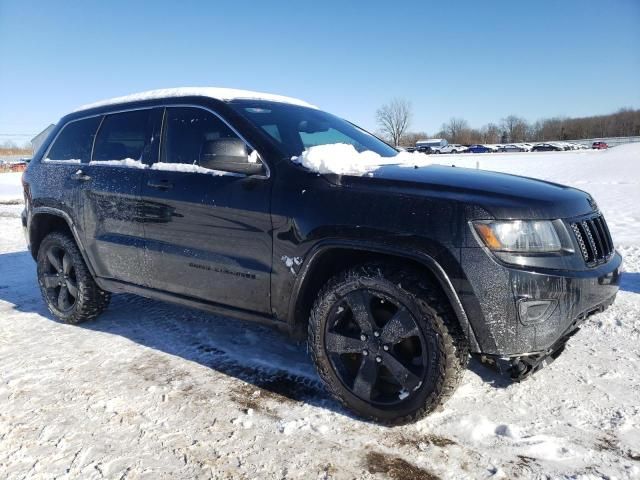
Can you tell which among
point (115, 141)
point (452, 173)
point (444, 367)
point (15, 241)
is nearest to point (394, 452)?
point (444, 367)

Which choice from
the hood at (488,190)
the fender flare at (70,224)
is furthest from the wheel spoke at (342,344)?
the fender flare at (70,224)

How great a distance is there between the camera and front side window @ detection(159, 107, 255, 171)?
312cm

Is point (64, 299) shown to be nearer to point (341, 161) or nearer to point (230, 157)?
point (230, 157)

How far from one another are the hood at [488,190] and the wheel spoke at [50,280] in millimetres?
2965

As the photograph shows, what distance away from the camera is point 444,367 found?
2.36 meters

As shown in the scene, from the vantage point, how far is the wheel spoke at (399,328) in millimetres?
2426

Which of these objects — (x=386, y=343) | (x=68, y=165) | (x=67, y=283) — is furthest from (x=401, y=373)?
(x=68, y=165)

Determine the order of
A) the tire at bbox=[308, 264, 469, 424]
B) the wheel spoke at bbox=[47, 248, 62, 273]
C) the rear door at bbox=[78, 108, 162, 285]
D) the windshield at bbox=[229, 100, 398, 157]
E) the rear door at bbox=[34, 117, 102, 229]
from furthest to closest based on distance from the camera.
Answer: the wheel spoke at bbox=[47, 248, 62, 273], the rear door at bbox=[34, 117, 102, 229], the rear door at bbox=[78, 108, 162, 285], the windshield at bbox=[229, 100, 398, 157], the tire at bbox=[308, 264, 469, 424]

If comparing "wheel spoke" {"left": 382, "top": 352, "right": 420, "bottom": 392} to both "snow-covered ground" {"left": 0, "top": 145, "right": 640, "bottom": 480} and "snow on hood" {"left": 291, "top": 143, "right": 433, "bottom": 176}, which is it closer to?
"snow-covered ground" {"left": 0, "top": 145, "right": 640, "bottom": 480}

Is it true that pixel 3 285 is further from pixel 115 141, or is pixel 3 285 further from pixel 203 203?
pixel 203 203

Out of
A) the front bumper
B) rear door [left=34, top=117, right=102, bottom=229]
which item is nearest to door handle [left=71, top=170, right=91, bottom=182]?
rear door [left=34, top=117, right=102, bottom=229]

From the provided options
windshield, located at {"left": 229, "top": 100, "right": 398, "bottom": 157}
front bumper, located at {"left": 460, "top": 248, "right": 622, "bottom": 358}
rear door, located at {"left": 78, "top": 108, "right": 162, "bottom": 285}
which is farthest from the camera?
rear door, located at {"left": 78, "top": 108, "right": 162, "bottom": 285}

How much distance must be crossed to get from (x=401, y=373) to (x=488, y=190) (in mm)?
1036

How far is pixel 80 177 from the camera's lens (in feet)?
12.7
